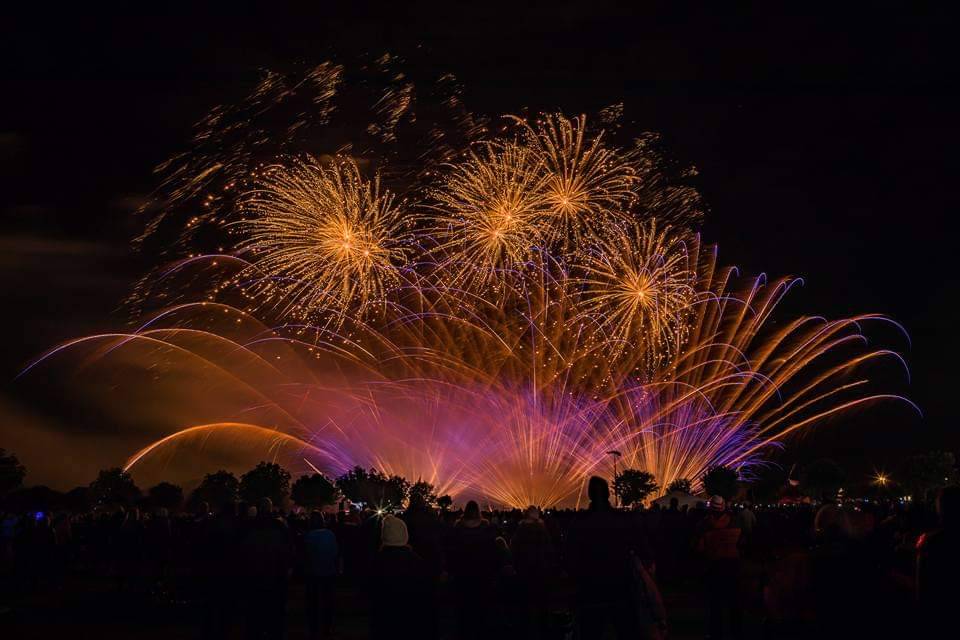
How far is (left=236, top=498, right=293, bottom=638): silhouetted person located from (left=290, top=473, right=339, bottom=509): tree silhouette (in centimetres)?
7996

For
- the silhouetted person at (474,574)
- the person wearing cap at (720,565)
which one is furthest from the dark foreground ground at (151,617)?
the silhouetted person at (474,574)

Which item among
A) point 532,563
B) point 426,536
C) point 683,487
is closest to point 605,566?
point 532,563

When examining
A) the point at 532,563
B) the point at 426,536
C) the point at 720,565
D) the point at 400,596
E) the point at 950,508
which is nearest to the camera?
the point at 950,508

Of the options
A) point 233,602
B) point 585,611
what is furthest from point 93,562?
point 585,611

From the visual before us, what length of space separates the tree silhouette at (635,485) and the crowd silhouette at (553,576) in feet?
217

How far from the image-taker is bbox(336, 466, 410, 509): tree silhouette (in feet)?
296

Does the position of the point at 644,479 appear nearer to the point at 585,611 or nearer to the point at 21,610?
the point at 21,610

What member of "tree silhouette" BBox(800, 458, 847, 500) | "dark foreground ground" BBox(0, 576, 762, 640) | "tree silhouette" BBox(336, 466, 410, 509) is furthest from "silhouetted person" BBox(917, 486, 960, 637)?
"tree silhouette" BBox(800, 458, 847, 500)

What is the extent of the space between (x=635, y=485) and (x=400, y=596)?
86793 mm

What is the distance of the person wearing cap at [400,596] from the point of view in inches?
309

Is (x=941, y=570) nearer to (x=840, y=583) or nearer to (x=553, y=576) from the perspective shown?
(x=840, y=583)

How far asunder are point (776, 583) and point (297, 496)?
8787cm

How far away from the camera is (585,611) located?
31.8ft

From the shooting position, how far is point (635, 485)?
92812 millimetres
